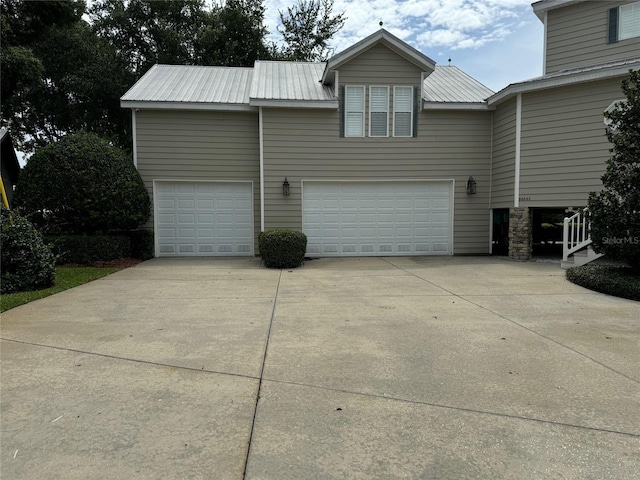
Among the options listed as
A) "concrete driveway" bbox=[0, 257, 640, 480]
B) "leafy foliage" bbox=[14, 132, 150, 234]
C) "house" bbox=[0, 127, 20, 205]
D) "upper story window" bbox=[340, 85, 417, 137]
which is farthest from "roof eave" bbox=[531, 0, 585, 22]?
"house" bbox=[0, 127, 20, 205]

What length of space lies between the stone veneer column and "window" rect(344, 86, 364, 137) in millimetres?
4588

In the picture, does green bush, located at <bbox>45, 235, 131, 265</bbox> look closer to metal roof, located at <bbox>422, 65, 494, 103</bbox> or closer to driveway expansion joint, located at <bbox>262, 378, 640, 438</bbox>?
driveway expansion joint, located at <bbox>262, 378, 640, 438</bbox>

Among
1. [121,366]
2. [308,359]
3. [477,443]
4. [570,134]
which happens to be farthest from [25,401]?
[570,134]

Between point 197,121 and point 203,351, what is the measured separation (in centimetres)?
912

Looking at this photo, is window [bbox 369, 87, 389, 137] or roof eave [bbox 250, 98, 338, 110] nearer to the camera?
roof eave [bbox 250, 98, 338, 110]

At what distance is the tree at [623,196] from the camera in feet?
21.5

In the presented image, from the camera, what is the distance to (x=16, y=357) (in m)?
3.52

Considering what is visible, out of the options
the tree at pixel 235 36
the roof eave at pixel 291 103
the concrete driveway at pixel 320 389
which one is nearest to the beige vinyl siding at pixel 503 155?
the roof eave at pixel 291 103

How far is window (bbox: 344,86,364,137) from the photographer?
11328 mm

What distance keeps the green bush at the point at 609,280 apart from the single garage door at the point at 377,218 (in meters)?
4.50

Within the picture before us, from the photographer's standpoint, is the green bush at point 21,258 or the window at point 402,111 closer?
the green bush at point 21,258

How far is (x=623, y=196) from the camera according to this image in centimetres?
677

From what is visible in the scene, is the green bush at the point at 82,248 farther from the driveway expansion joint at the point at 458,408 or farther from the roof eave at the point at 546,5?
the roof eave at the point at 546,5

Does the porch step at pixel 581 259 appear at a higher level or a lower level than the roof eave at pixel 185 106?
lower
